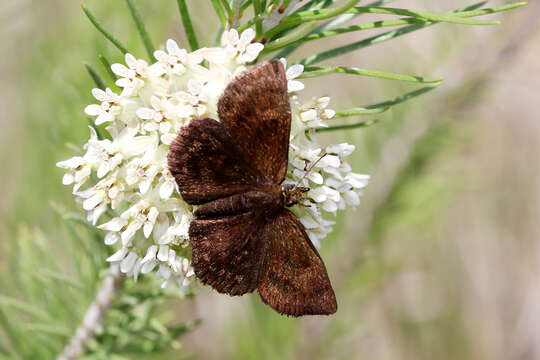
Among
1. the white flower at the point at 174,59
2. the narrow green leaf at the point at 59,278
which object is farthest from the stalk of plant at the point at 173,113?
the narrow green leaf at the point at 59,278

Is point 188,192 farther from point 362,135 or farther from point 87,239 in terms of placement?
point 362,135

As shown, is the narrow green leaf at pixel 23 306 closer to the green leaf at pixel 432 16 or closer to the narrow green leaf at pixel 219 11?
the narrow green leaf at pixel 219 11

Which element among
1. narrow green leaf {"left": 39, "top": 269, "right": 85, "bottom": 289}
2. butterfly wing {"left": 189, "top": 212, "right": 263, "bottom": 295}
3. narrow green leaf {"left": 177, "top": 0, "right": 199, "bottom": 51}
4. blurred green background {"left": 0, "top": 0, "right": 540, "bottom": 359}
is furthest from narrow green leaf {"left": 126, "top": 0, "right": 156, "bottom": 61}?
narrow green leaf {"left": 39, "top": 269, "right": 85, "bottom": 289}

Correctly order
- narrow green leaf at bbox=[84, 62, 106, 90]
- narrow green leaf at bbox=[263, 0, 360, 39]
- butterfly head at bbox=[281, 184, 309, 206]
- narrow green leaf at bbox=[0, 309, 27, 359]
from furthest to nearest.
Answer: narrow green leaf at bbox=[0, 309, 27, 359], butterfly head at bbox=[281, 184, 309, 206], narrow green leaf at bbox=[84, 62, 106, 90], narrow green leaf at bbox=[263, 0, 360, 39]

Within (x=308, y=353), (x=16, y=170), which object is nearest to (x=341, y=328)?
(x=308, y=353)

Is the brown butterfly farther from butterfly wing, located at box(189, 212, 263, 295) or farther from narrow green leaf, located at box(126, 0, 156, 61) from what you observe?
narrow green leaf, located at box(126, 0, 156, 61)
